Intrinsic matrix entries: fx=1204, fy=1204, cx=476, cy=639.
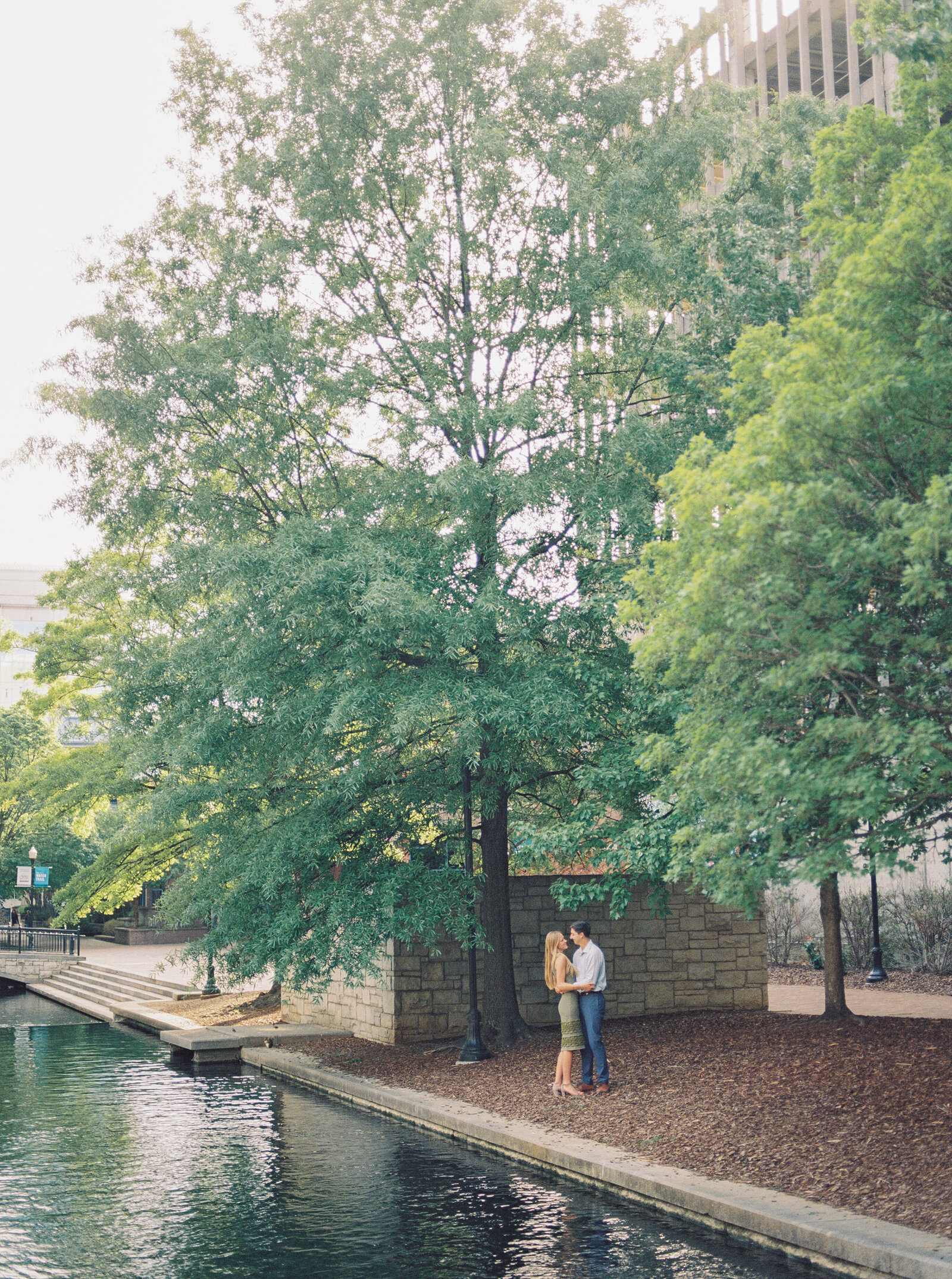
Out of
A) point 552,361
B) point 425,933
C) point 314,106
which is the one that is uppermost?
point 314,106

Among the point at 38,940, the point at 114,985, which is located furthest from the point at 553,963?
the point at 38,940

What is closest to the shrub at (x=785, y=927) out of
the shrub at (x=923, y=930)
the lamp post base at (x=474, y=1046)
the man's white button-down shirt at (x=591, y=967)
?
the shrub at (x=923, y=930)

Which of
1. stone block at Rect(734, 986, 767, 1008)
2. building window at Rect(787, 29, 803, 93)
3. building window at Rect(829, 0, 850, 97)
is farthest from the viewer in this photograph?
building window at Rect(787, 29, 803, 93)

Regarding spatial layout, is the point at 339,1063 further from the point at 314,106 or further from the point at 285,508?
the point at 314,106

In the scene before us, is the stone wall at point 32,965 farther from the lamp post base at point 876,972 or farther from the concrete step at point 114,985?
the lamp post base at point 876,972

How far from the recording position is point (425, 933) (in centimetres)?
1427

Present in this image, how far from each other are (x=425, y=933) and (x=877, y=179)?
9.49 metres

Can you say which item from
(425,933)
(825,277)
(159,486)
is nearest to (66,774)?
(159,486)

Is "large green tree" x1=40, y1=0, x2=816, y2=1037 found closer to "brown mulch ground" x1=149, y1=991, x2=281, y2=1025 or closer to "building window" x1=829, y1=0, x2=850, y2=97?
"brown mulch ground" x1=149, y1=991, x2=281, y2=1025

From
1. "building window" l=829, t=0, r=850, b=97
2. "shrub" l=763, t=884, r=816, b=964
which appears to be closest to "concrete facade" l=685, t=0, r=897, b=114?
"building window" l=829, t=0, r=850, b=97

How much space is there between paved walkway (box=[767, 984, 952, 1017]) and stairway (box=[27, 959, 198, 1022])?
12606 mm

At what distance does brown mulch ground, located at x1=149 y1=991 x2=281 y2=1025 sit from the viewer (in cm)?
2117

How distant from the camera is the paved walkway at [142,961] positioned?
2623cm

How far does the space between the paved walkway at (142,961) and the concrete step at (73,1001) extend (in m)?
1.32
